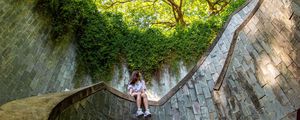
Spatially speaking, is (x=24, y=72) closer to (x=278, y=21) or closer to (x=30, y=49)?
(x=30, y=49)

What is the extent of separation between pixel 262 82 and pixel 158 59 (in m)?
7.74

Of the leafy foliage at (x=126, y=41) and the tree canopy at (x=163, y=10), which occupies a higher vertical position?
the tree canopy at (x=163, y=10)

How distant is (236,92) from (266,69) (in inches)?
31.2

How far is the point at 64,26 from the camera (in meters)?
10.4

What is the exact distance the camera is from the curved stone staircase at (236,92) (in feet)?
13.8

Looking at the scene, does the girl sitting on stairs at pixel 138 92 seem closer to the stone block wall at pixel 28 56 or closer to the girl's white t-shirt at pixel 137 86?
the girl's white t-shirt at pixel 137 86

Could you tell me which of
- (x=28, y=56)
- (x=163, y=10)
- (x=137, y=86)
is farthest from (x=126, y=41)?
(x=163, y=10)

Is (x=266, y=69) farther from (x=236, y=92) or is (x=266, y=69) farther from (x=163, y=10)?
(x=163, y=10)

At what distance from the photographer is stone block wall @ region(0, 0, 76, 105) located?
283 inches

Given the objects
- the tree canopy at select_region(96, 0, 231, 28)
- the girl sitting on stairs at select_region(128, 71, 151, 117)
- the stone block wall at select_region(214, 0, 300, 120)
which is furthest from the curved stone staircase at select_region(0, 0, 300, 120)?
the tree canopy at select_region(96, 0, 231, 28)

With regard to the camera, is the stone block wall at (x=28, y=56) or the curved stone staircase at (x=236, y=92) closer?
the curved stone staircase at (x=236, y=92)

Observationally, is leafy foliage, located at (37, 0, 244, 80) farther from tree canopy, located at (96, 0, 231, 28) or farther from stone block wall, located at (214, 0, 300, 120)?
stone block wall, located at (214, 0, 300, 120)

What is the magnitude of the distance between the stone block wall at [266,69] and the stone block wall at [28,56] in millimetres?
4272

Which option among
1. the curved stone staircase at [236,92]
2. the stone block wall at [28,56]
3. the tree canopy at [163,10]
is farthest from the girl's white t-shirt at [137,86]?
the tree canopy at [163,10]
